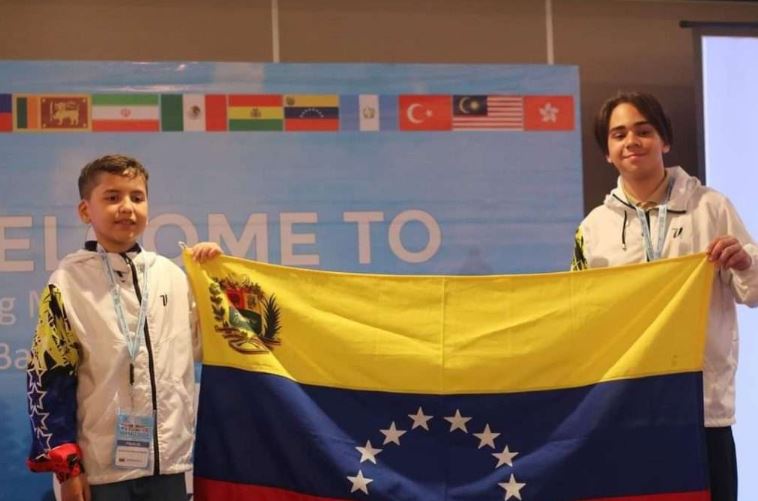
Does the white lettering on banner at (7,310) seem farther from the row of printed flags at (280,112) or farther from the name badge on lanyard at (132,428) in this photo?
the name badge on lanyard at (132,428)

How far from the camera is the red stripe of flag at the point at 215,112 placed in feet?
12.8

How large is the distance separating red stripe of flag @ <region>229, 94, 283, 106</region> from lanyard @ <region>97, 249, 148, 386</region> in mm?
1422

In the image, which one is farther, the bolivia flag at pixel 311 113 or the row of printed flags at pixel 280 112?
the bolivia flag at pixel 311 113

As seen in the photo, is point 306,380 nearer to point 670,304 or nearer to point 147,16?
point 670,304

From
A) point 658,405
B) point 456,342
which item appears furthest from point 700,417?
point 456,342

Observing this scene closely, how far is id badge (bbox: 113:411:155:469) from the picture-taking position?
251 centimetres

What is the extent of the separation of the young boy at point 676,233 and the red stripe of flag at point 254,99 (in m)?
1.56

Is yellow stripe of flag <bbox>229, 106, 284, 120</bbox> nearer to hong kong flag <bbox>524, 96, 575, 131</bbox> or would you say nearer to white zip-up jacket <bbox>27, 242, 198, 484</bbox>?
hong kong flag <bbox>524, 96, 575, 131</bbox>

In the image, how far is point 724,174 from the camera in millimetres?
4211

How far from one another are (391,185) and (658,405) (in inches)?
66.9

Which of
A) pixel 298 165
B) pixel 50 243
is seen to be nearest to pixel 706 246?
pixel 298 165

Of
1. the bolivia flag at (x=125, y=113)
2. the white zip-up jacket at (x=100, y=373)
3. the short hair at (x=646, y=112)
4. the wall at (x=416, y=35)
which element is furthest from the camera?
the wall at (x=416, y=35)

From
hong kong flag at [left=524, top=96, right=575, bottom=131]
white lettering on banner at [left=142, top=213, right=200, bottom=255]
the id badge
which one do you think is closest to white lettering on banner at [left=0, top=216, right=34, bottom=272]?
white lettering on banner at [left=142, top=213, right=200, bottom=255]

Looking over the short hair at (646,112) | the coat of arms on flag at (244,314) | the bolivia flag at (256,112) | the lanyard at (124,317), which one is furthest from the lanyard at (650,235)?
the bolivia flag at (256,112)
